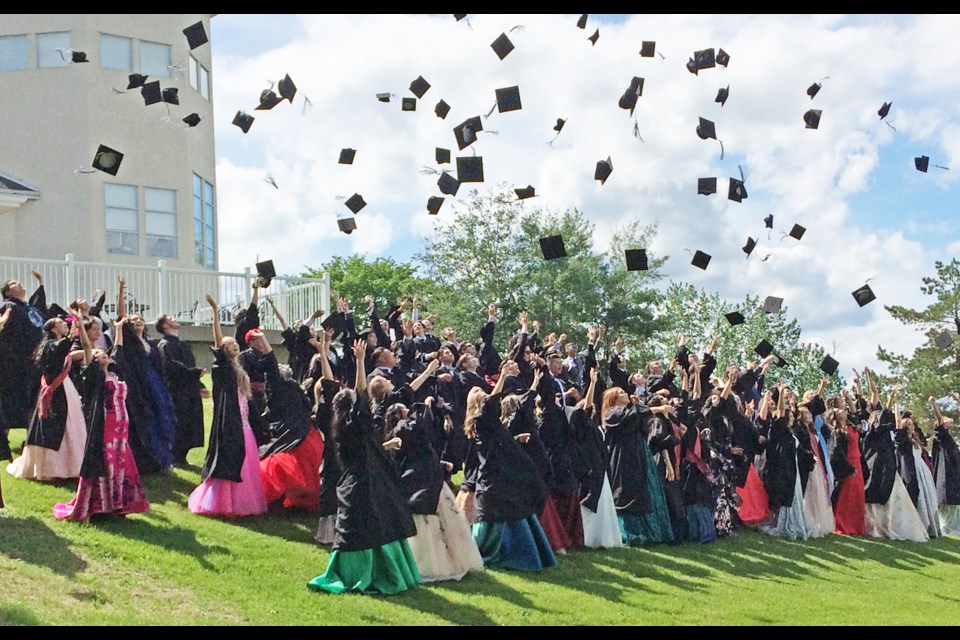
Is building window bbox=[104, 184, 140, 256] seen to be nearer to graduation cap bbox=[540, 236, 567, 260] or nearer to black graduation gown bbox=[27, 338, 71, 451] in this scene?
A: graduation cap bbox=[540, 236, 567, 260]

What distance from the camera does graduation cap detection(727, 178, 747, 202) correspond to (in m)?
15.6

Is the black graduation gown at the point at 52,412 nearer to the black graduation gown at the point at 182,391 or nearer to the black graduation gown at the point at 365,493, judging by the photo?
the black graduation gown at the point at 182,391

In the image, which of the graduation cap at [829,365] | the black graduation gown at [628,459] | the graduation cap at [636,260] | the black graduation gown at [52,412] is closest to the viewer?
the black graduation gown at [52,412]

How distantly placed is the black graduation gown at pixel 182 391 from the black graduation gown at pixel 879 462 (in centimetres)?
1027

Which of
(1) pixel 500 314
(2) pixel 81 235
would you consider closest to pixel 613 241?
(1) pixel 500 314

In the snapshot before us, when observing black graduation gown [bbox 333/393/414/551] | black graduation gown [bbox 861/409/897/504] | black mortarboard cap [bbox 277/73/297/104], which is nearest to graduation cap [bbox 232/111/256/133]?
black mortarboard cap [bbox 277/73/297/104]

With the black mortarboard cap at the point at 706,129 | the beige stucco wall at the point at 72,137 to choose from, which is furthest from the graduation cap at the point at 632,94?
the beige stucco wall at the point at 72,137

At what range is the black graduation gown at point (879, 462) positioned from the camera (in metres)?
18.2

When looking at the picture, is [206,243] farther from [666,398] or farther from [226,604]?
[226,604]

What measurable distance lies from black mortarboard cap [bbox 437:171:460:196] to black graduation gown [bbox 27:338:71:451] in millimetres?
4555

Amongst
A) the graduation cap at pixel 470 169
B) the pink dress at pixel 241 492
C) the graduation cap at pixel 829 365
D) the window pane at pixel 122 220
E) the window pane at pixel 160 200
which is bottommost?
the pink dress at pixel 241 492

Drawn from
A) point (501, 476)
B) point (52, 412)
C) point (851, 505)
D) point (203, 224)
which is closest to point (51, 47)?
point (203, 224)

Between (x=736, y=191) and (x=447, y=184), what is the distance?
166 inches
